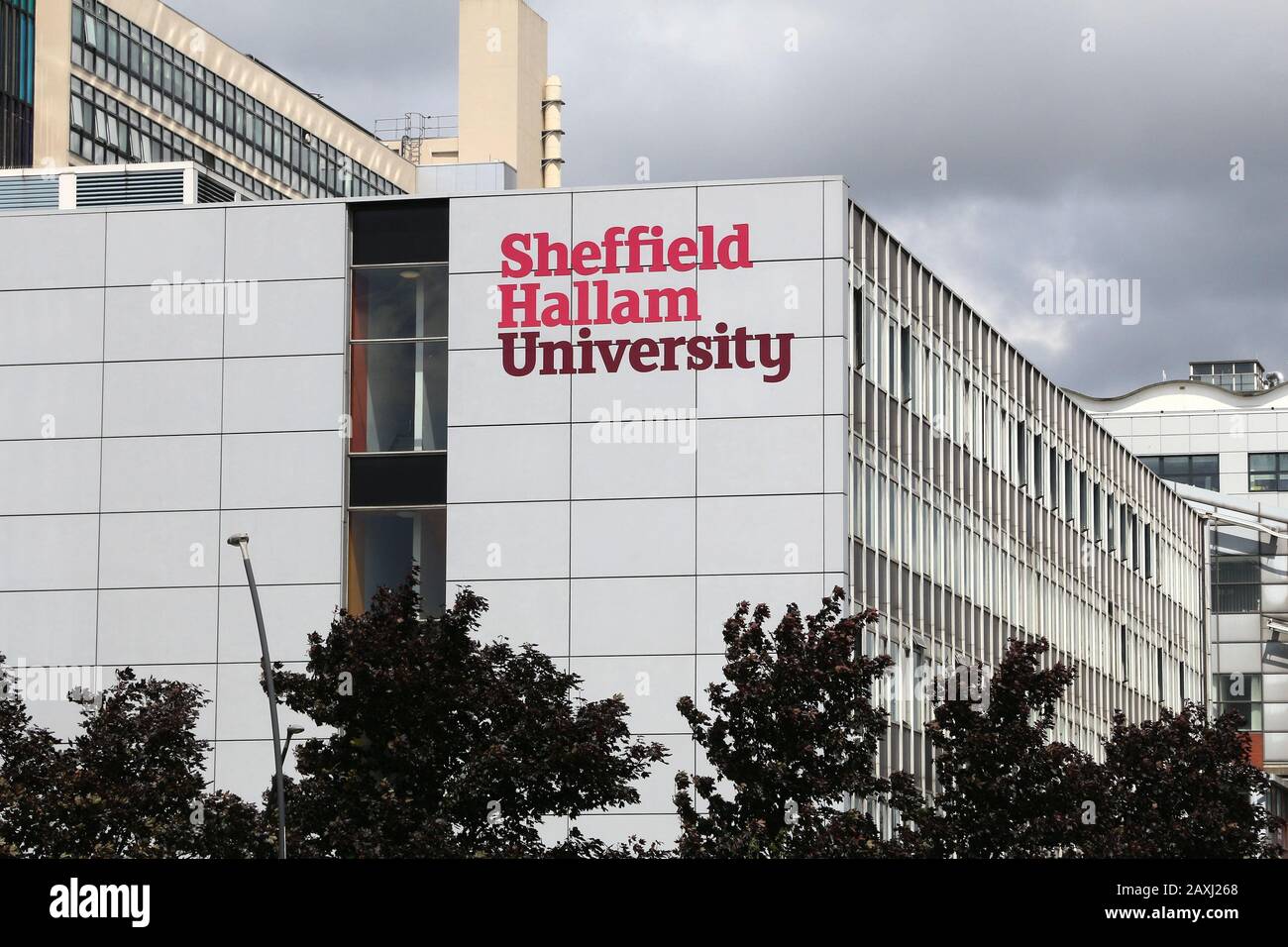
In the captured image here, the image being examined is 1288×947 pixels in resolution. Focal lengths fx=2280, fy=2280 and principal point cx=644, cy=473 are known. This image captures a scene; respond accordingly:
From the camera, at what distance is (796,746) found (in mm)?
38094

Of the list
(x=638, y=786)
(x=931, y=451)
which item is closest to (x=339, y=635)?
(x=638, y=786)

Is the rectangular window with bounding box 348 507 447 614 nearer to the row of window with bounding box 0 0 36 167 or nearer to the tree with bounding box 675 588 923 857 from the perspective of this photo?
the tree with bounding box 675 588 923 857

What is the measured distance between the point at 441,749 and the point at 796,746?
590 cm

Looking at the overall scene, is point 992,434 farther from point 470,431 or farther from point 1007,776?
point 1007,776

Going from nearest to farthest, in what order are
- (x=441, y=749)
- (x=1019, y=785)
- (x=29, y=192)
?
(x=441, y=749), (x=1019, y=785), (x=29, y=192)

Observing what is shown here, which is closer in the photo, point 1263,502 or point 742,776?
point 742,776

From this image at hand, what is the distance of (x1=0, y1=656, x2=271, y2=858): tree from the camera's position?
38250mm

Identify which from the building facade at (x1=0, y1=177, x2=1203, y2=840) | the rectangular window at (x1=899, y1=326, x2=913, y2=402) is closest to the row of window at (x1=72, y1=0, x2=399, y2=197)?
the building facade at (x1=0, y1=177, x2=1203, y2=840)

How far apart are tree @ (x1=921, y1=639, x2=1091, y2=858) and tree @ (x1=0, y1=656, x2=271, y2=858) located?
12.1m

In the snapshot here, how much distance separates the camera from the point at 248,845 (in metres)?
37.5

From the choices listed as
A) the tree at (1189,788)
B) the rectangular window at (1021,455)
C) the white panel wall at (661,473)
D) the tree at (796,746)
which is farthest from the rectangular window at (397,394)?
the rectangular window at (1021,455)

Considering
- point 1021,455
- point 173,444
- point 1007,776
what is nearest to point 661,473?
point 173,444

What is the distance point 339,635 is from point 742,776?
23.6 feet
